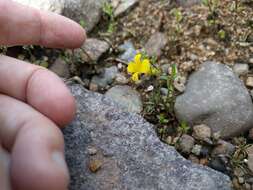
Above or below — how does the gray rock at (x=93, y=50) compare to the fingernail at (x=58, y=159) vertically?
below

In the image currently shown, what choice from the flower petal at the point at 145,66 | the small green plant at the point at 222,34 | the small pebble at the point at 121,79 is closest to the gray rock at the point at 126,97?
the small pebble at the point at 121,79

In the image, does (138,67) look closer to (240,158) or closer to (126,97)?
(126,97)

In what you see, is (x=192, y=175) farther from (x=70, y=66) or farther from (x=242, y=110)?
(x=70, y=66)

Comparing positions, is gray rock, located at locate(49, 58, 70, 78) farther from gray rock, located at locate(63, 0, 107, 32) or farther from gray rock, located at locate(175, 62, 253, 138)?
gray rock, located at locate(175, 62, 253, 138)

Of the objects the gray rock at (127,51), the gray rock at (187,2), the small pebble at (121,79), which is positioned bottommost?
the small pebble at (121,79)

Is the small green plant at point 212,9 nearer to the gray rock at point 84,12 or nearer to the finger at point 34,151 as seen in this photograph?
the gray rock at point 84,12

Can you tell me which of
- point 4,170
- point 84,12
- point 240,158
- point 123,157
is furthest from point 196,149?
point 84,12

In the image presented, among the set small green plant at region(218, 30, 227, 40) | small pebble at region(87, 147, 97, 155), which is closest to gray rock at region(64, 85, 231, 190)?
small pebble at region(87, 147, 97, 155)

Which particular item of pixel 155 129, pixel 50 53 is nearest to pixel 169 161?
pixel 155 129

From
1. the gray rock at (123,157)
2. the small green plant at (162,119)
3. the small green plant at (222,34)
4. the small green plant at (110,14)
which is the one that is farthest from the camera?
the small green plant at (110,14)
